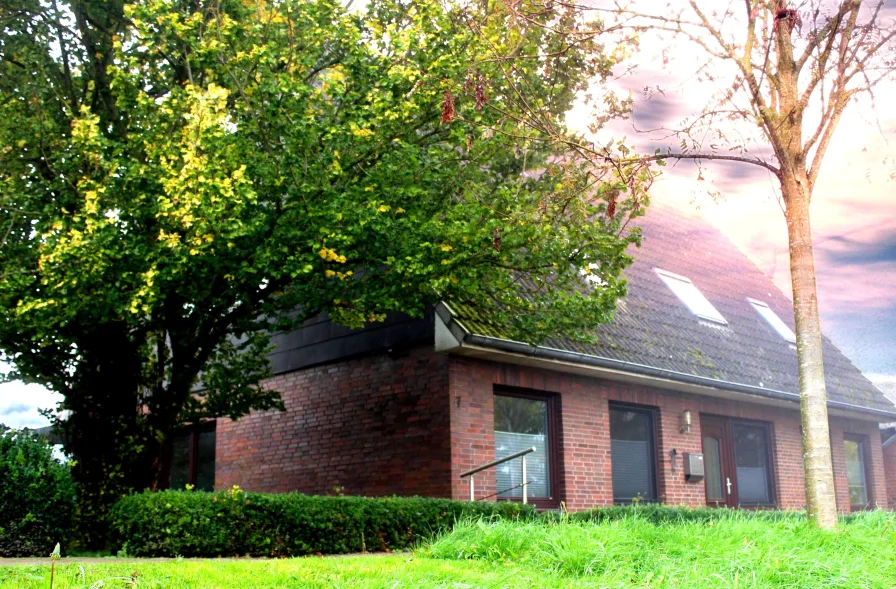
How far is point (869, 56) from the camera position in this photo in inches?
364

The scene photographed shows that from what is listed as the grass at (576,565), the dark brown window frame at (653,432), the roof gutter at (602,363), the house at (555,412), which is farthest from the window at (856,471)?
the grass at (576,565)

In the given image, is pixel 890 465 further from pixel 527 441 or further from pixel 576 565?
pixel 576 565

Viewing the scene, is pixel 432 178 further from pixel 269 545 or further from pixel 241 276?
pixel 269 545

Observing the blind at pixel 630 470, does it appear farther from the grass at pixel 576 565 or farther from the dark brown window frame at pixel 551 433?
the grass at pixel 576 565

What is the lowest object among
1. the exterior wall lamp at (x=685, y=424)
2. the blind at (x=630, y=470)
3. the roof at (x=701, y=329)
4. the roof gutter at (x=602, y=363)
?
the blind at (x=630, y=470)

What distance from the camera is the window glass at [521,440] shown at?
12805 millimetres

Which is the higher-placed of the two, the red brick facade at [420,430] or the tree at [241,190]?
the tree at [241,190]

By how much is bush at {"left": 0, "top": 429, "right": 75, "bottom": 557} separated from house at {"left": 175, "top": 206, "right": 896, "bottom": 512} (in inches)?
178

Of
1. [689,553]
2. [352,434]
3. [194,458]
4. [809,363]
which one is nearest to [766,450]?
[352,434]

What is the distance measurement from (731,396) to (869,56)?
8622 millimetres

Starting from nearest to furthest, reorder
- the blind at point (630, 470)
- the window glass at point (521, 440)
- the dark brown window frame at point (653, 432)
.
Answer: the window glass at point (521, 440) < the blind at point (630, 470) < the dark brown window frame at point (653, 432)

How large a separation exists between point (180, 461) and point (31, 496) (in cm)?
791

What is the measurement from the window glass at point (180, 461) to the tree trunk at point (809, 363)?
12385mm

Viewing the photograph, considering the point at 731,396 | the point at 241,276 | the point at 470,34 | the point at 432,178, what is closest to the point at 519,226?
the point at 432,178
